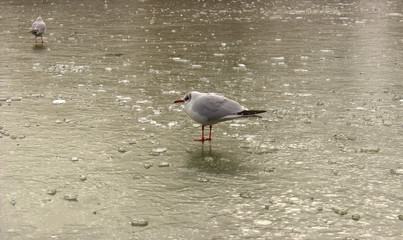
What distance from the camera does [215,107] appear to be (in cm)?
597

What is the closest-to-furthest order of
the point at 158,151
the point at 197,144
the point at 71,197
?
the point at 71,197, the point at 158,151, the point at 197,144

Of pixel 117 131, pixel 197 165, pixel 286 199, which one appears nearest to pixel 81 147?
pixel 117 131

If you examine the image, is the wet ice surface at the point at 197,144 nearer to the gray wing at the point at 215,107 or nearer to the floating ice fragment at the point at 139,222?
the floating ice fragment at the point at 139,222

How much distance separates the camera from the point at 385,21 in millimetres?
19469

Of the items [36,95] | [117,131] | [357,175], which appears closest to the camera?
[357,175]

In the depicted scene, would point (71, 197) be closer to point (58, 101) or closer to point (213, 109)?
point (213, 109)

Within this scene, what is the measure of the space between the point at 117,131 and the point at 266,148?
2.02m

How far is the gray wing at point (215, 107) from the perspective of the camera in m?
5.92

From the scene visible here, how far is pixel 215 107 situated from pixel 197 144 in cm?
56

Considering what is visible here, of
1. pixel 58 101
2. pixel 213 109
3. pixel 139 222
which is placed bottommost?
pixel 58 101

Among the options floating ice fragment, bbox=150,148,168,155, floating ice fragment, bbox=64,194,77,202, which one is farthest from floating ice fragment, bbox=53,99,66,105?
floating ice fragment, bbox=64,194,77,202

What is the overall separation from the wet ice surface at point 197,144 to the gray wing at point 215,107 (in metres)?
0.44

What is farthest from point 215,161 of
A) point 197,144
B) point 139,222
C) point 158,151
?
point 139,222

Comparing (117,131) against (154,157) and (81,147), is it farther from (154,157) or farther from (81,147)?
(154,157)
